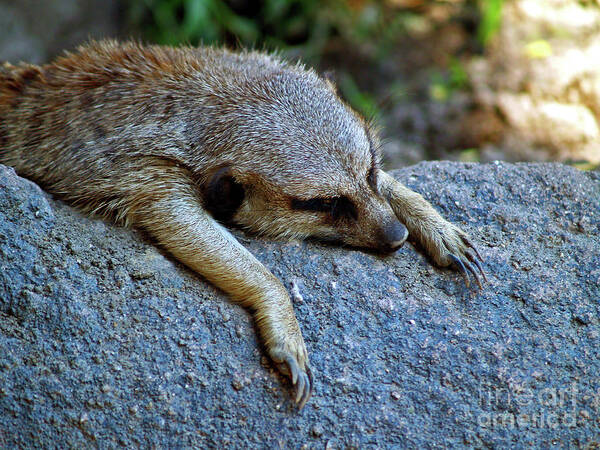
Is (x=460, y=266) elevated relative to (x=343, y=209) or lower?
lower

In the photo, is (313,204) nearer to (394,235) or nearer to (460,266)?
(394,235)

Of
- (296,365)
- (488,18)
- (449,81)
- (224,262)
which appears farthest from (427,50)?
(296,365)

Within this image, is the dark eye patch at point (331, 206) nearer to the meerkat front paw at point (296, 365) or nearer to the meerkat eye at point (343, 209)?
the meerkat eye at point (343, 209)

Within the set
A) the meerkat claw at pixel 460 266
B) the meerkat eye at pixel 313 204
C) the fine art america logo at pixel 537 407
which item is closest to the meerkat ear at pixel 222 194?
the meerkat eye at pixel 313 204

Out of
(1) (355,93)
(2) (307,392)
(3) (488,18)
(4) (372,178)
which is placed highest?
(4) (372,178)

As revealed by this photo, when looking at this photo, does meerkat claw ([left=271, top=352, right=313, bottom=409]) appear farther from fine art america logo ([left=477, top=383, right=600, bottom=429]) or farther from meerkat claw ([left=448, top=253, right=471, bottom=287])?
meerkat claw ([left=448, top=253, right=471, bottom=287])


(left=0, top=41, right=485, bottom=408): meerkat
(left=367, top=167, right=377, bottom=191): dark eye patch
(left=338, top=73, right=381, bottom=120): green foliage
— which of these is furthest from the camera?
(left=338, top=73, right=381, bottom=120): green foliage

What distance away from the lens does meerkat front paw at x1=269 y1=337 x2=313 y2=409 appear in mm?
3334

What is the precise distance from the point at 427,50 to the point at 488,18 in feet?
3.39

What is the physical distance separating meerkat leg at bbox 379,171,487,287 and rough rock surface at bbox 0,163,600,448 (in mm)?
102

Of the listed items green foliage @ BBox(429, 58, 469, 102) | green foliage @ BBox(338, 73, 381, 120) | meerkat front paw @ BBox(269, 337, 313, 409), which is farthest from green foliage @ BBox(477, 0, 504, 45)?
meerkat front paw @ BBox(269, 337, 313, 409)

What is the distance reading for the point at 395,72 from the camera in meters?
9.06

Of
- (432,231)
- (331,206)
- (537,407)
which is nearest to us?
(537,407)

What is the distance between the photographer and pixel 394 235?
3.86m
